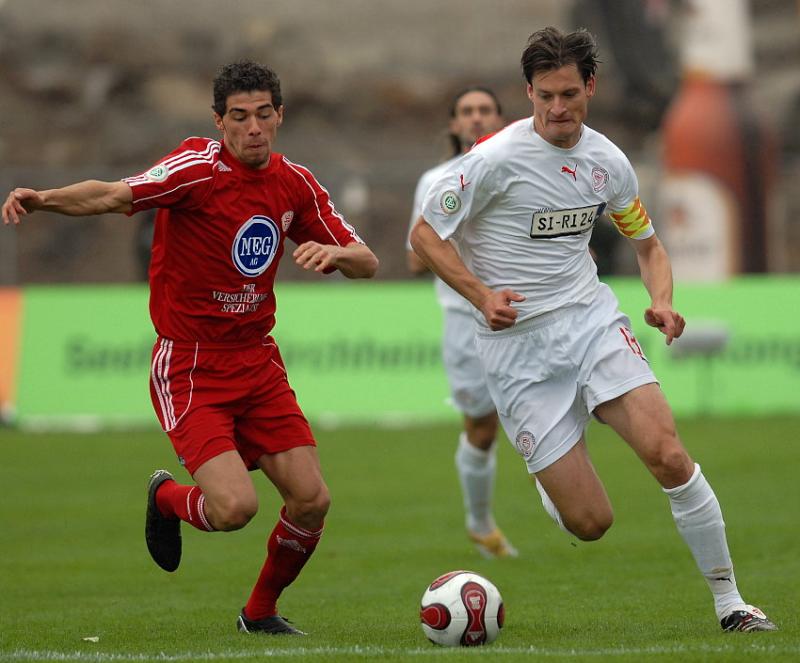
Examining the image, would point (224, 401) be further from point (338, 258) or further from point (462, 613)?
point (462, 613)

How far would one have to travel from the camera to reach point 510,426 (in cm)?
704

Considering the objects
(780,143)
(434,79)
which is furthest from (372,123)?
(780,143)

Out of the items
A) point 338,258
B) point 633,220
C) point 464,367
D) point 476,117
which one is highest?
point 476,117

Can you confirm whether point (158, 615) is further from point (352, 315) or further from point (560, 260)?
point (352, 315)

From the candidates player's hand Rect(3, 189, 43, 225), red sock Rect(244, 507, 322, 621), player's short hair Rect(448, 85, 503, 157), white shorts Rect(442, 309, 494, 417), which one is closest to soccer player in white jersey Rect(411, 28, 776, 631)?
red sock Rect(244, 507, 322, 621)

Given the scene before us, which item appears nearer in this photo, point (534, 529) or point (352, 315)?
point (534, 529)

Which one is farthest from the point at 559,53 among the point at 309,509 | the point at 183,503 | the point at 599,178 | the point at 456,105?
the point at 456,105

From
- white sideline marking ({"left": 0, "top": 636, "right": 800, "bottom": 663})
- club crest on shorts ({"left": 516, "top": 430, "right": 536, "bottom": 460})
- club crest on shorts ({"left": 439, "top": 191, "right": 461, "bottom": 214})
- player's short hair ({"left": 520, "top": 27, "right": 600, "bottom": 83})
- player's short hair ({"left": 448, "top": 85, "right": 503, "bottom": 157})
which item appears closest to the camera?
white sideline marking ({"left": 0, "top": 636, "right": 800, "bottom": 663})

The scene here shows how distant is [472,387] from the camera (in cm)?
966

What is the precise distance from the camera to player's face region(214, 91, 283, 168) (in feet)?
21.7

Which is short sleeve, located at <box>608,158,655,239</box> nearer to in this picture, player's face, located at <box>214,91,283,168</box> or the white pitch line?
player's face, located at <box>214,91,283,168</box>

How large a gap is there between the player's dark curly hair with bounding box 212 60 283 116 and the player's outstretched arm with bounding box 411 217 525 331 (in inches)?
34.7

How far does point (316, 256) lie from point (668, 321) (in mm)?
1548

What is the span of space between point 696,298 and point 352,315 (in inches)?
160
